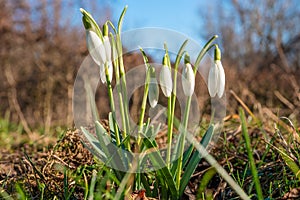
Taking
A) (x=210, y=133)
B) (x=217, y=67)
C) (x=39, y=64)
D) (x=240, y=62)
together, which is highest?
(x=217, y=67)

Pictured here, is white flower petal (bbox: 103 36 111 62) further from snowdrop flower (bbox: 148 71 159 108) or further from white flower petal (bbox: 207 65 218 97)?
white flower petal (bbox: 207 65 218 97)

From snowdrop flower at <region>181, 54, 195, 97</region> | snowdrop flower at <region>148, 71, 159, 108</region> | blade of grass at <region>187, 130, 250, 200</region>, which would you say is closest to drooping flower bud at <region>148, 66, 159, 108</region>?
snowdrop flower at <region>148, 71, 159, 108</region>

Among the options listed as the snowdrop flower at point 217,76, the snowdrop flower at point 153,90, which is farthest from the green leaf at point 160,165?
the snowdrop flower at point 217,76

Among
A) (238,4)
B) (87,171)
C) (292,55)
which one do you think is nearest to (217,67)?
(87,171)

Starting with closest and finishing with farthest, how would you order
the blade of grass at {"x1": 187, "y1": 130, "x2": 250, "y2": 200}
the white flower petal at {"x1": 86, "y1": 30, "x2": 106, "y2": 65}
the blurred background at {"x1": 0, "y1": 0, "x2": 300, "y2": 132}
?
the blade of grass at {"x1": 187, "y1": 130, "x2": 250, "y2": 200} < the white flower petal at {"x1": 86, "y1": 30, "x2": 106, "y2": 65} < the blurred background at {"x1": 0, "y1": 0, "x2": 300, "y2": 132}

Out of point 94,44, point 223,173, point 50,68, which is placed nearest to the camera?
point 223,173

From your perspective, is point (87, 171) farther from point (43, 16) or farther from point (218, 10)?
point (218, 10)

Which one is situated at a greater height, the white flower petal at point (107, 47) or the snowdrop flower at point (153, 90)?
the white flower petal at point (107, 47)

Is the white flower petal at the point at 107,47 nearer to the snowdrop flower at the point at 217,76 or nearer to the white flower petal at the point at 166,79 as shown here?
the white flower petal at the point at 166,79

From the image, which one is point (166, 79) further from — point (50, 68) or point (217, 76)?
point (50, 68)

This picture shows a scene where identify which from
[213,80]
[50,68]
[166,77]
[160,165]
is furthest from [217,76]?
[50,68]

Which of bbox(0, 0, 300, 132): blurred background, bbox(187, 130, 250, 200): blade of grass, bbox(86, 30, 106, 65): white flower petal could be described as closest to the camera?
bbox(187, 130, 250, 200): blade of grass
